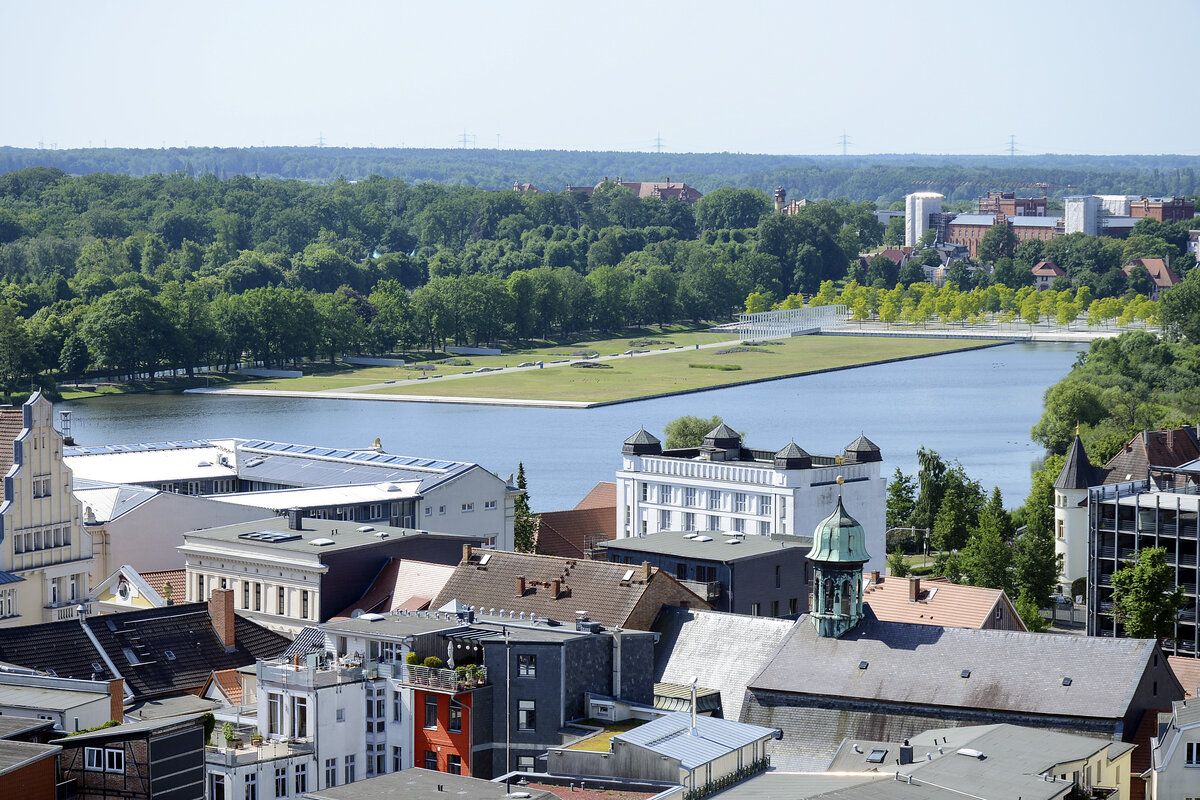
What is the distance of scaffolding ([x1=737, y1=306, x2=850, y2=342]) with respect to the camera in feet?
481

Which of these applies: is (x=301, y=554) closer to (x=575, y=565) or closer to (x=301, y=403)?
(x=575, y=565)

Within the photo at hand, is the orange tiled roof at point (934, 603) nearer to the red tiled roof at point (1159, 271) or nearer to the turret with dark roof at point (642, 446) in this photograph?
the turret with dark roof at point (642, 446)

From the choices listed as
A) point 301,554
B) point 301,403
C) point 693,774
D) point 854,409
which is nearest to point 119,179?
point 301,403

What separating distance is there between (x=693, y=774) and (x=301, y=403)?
267 ft

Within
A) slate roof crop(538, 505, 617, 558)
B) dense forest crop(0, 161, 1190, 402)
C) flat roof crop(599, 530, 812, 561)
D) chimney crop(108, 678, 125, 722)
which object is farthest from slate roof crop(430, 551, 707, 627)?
dense forest crop(0, 161, 1190, 402)

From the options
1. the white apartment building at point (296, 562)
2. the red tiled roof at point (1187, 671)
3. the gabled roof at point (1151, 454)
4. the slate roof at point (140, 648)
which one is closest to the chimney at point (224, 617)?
the slate roof at point (140, 648)

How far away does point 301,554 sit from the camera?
3594cm

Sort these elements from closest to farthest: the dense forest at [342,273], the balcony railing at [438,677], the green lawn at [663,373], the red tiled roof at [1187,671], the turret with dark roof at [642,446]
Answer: the balcony railing at [438,677]
the red tiled roof at [1187,671]
the turret with dark roof at [642,446]
the green lawn at [663,373]
the dense forest at [342,273]

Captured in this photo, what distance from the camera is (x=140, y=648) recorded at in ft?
99.0

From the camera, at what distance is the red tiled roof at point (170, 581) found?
38.5 m

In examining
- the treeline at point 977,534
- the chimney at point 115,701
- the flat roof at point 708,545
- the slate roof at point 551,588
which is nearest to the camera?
the chimney at point 115,701

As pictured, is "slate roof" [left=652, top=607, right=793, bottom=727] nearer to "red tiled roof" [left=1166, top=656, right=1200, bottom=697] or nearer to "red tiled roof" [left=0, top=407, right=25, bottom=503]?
"red tiled roof" [left=1166, top=656, right=1200, bottom=697]

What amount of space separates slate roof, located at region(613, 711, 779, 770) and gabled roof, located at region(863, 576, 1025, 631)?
1191 cm

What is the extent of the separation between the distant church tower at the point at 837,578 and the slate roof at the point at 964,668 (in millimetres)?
179
